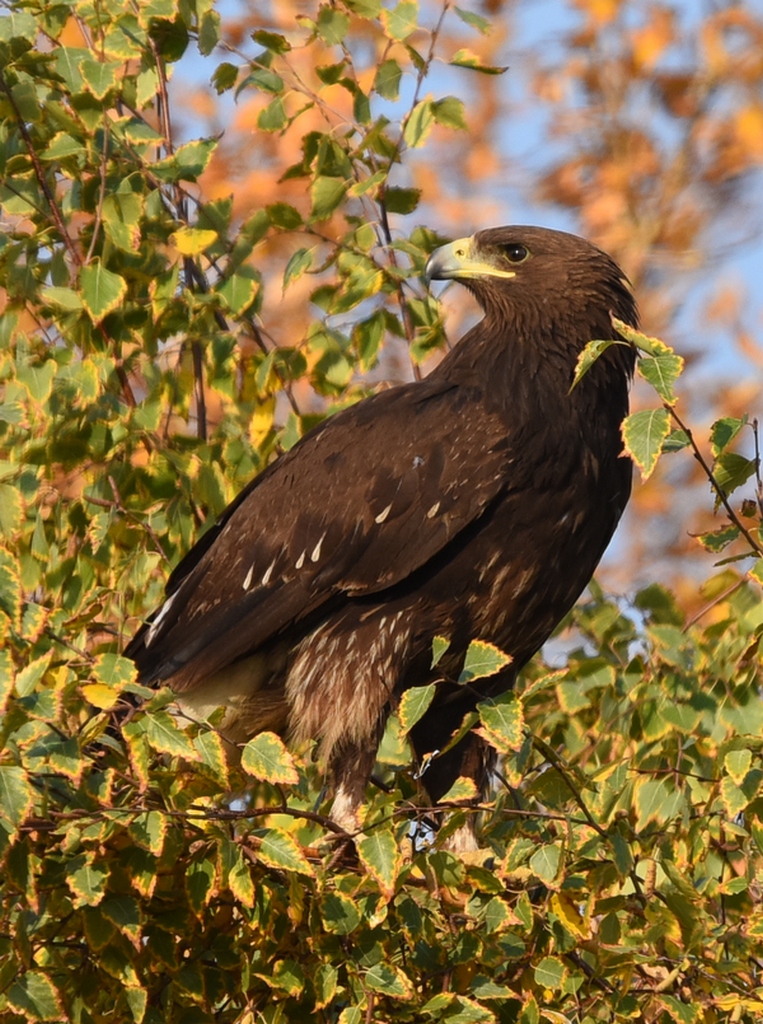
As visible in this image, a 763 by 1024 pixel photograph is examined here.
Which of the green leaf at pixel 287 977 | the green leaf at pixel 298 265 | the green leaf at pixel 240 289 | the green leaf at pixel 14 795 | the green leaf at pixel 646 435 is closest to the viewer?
the green leaf at pixel 14 795

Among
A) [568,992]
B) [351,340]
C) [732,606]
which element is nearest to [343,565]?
[351,340]

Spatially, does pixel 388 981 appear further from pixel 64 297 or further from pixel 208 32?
pixel 208 32

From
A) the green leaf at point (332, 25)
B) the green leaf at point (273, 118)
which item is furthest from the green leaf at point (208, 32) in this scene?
the green leaf at point (332, 25)

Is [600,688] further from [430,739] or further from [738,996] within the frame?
[738,996]

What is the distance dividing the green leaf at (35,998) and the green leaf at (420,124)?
2798mm

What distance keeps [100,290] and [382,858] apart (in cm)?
208

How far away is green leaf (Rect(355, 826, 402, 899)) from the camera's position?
2721 millimetres

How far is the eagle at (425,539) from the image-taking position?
4.39 metres

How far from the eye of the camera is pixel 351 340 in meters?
4.95

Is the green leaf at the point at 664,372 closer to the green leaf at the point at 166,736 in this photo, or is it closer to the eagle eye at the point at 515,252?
the green leaf at the point at 166,736

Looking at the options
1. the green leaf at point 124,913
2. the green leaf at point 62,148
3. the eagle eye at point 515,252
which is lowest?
the green leaf at point 124,913

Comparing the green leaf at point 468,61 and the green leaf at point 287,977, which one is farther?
the green leaf at point 468,61

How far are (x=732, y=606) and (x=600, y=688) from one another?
0.41m

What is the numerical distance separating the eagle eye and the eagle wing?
51 cm
